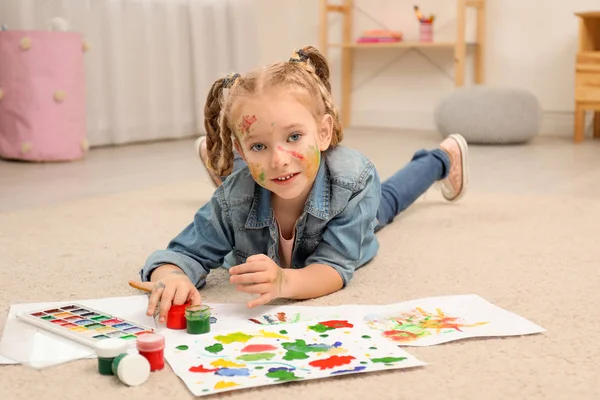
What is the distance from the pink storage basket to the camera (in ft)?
8.70

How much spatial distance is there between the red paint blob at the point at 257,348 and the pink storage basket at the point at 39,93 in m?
2.03

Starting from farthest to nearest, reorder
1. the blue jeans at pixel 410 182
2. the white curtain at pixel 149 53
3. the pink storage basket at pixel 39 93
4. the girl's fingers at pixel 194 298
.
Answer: the white curtain at pixel 149 53 < the pink storage basket at pixel 39 93 < the blue jeans at pixel 410 182 < the girl's fingers at pixel 194 298

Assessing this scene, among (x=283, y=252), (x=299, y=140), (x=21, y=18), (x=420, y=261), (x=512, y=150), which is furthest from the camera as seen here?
(x=512, y=150)

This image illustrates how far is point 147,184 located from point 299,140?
1266 millimetres

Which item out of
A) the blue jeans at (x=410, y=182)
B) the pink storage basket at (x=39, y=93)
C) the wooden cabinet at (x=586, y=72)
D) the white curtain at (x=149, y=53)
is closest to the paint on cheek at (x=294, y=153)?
the blue jeans at (x=410, y=182)

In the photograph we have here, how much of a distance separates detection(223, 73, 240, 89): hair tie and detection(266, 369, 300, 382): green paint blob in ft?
1.59

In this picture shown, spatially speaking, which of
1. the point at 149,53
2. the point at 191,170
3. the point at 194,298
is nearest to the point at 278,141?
the point at 194,298

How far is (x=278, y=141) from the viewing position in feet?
3.55

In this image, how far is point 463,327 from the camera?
99 centimetres

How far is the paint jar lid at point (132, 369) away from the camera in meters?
0.81

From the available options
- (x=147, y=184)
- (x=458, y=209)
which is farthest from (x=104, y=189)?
(x=458, y=209)

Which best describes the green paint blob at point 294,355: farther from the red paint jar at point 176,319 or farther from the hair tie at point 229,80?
the hair tie at point 229,80

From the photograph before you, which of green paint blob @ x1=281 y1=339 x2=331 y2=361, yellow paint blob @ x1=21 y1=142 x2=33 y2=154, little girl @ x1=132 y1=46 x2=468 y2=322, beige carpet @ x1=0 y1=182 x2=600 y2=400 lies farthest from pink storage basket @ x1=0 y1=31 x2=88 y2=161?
green paint blob @ x1=281 y1=339 x2=331 y2=361

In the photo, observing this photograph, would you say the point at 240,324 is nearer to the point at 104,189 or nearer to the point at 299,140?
the point at 299,140
